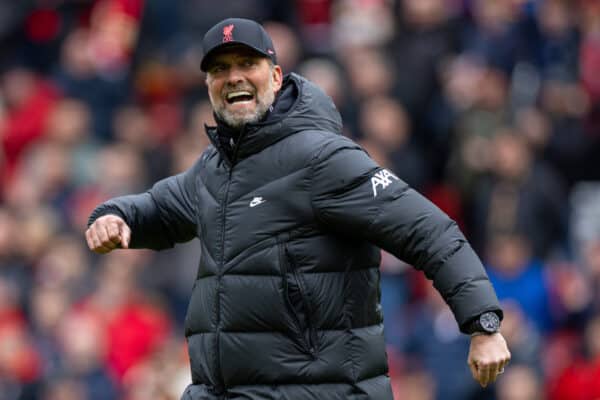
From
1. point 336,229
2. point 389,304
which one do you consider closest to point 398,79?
point 389,304

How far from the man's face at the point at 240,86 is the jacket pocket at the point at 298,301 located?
0.62m

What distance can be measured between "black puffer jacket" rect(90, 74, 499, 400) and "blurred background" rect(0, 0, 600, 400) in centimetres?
335

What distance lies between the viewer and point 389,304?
1191cm

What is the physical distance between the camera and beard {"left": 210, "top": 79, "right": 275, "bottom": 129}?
6.40m

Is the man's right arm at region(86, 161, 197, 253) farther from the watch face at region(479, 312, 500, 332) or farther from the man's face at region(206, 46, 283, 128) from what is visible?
the watch face at region(479, 312, 500, 332)

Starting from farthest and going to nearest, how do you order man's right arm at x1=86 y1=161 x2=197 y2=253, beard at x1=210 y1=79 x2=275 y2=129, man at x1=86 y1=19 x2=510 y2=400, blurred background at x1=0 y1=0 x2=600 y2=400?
blurred background at x1=0 y1=0 x2=600 y2=400 < man's right arm at x1=86 y1=161 x2=197 y2=253 < beard at x1=210 y1=79 x2=275 y2=129 < man at x1=86 y1=19 x2=510 y2=400

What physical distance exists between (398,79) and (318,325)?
7.11 metres

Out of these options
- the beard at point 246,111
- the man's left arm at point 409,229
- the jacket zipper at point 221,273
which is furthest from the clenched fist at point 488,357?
the beard at point 246,111

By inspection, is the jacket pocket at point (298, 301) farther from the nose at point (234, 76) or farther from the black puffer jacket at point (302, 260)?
the nose at point (234, 76)

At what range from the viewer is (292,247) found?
6211 mm

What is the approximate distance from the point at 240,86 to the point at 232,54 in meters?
0.14

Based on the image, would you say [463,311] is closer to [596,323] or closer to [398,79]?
[596,323]

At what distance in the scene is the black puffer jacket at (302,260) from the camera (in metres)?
6.14

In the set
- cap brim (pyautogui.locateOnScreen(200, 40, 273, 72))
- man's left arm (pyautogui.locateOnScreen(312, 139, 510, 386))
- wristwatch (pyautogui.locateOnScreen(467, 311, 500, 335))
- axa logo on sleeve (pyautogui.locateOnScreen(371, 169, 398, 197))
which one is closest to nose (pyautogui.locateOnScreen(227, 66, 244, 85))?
cap brim (pyautogui.locateOnScreen(200, 40, 273, 72))
